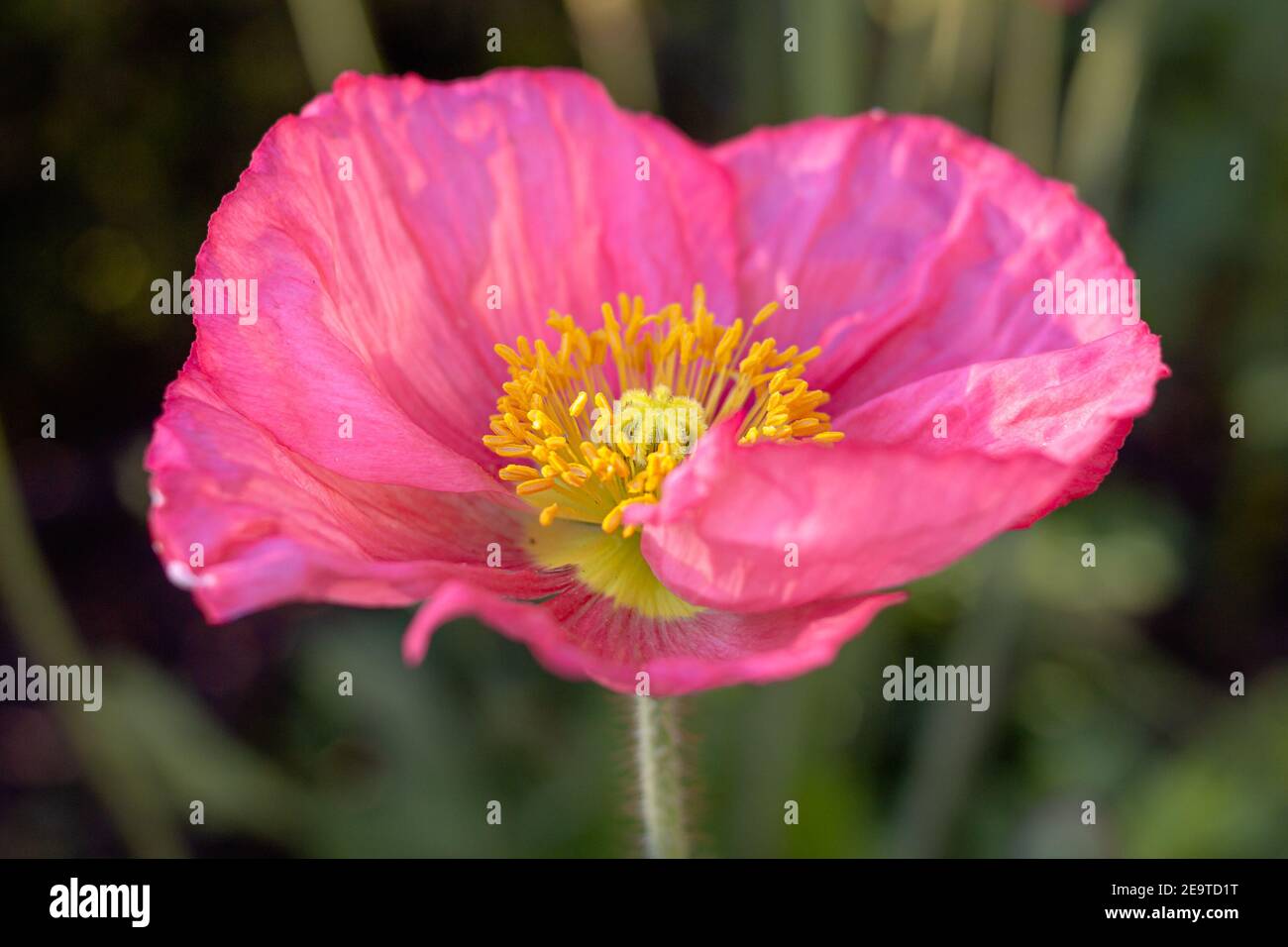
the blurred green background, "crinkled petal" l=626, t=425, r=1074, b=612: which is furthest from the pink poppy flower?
the blurred green background

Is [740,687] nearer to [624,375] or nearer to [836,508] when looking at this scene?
[624,375]

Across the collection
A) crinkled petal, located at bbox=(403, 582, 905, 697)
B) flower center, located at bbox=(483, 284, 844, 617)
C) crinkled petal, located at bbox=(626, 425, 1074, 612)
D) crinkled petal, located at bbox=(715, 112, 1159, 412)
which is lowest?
crinkled petal, located at bbox=(403, 582, 905, 697)

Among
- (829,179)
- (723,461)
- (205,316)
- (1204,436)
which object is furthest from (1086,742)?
(205,316)

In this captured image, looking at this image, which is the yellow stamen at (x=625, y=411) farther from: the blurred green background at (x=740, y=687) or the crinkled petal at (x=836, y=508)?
the blurred green background at (x=740, y=687)

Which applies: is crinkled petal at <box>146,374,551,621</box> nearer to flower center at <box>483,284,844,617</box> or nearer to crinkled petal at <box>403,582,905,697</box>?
crinkled petal at <box>403,582,905,697</box>

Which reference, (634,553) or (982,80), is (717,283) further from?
(982,80)

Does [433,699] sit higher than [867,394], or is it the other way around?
[867,394]

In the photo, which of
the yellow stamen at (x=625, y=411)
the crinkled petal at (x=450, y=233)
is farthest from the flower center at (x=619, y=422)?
the crinkled petal at (x=450, y=233)
